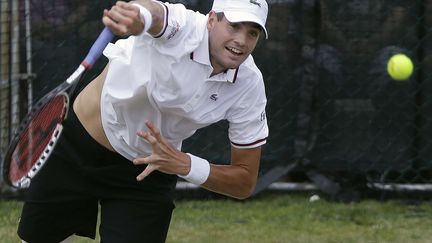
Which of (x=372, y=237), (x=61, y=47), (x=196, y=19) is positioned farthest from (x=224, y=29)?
(x=61, y=47)

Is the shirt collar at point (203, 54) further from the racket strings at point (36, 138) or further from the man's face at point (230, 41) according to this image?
the racket strings at point (36, 138)

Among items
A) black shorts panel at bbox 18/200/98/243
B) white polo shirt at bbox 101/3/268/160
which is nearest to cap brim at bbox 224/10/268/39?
white polo shirt at bbox 101/3/268/160

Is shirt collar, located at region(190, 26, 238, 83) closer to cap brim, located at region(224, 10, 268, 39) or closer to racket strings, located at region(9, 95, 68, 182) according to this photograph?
cap brim, located at region(224, 10, 268, 39)

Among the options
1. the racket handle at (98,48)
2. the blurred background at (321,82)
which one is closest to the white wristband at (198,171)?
the racket handle at (98,48)

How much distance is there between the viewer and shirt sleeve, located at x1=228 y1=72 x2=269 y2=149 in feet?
10.8

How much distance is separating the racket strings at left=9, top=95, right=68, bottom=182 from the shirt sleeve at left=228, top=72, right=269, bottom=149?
0.64m

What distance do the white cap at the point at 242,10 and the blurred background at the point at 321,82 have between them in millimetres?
2570

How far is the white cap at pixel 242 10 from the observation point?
3021mm

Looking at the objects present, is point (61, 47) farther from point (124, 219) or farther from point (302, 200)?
point (124, 219)

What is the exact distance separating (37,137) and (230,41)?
97 centimetres

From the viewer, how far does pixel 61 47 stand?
18.6ft

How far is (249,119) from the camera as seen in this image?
3.34 metres

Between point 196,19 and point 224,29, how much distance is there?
0.12 metres

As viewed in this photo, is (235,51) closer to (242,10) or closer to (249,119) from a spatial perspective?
(242,10)
